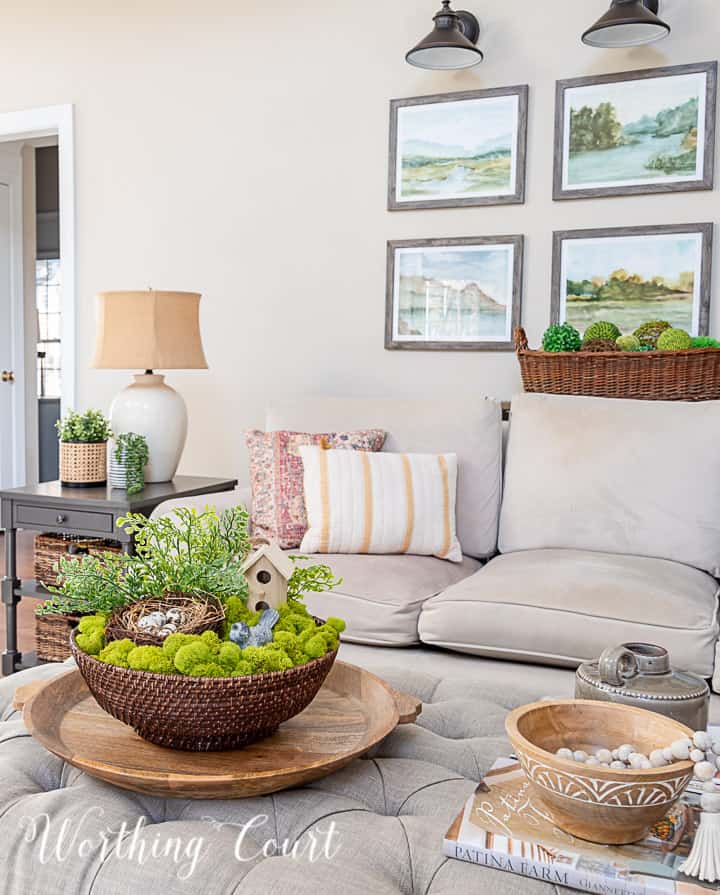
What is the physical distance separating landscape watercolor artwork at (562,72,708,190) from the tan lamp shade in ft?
4.88

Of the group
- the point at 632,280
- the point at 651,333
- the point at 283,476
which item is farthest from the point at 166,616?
the point at 632,280

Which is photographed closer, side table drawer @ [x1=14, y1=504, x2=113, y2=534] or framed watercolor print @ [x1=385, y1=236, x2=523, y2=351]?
side table drawer @ [x1=14, y1=504, x2=113, y2=534]

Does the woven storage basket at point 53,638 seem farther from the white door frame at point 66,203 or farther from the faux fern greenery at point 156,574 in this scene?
the faux fern greenery at point 156,574

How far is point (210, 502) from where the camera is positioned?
9.12 feet

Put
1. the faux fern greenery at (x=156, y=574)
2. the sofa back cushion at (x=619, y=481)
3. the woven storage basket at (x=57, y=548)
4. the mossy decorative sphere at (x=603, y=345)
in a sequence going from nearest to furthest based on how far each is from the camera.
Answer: the faux fern greenery at (x=156, y=574)
the sofa back cushion at (x=619, y=481)
the mossy decorative sphere at (x=603, y=345)
the woven storage basket at (x=57, y=548)

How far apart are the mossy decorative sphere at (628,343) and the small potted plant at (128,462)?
1626 mm

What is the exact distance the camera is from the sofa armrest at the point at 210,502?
2.71 meters

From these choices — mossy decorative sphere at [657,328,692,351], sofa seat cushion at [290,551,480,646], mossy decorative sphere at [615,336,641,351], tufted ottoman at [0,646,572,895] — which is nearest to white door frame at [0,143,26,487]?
sofa seat cushion at [290,551,480,646]

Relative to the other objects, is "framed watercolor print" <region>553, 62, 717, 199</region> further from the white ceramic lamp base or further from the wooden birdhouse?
the wooden birdhouse

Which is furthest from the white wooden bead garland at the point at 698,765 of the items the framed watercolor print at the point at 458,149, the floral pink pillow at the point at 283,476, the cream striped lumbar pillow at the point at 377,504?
the framed watercolor print at the point at 458,149

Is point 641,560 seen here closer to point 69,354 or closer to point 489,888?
point 489,888

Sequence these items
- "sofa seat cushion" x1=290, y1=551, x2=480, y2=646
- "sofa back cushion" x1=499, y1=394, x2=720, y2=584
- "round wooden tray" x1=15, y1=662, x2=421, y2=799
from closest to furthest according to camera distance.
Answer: "round wooden tray" x1=15, y1=662, x2=421, y2=799 < "sofa seat cushion" x1=290, y1=551, x2=480, y2=646 < "sofa back cushion" x1=499, y1=394, x2=720, y2=584

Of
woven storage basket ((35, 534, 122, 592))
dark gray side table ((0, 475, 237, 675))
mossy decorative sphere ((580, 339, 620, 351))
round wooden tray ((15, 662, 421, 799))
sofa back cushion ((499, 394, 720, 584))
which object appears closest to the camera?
round wooden tray ((15, 662, 421, 799))

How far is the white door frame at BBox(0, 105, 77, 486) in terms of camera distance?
13.4 feet
